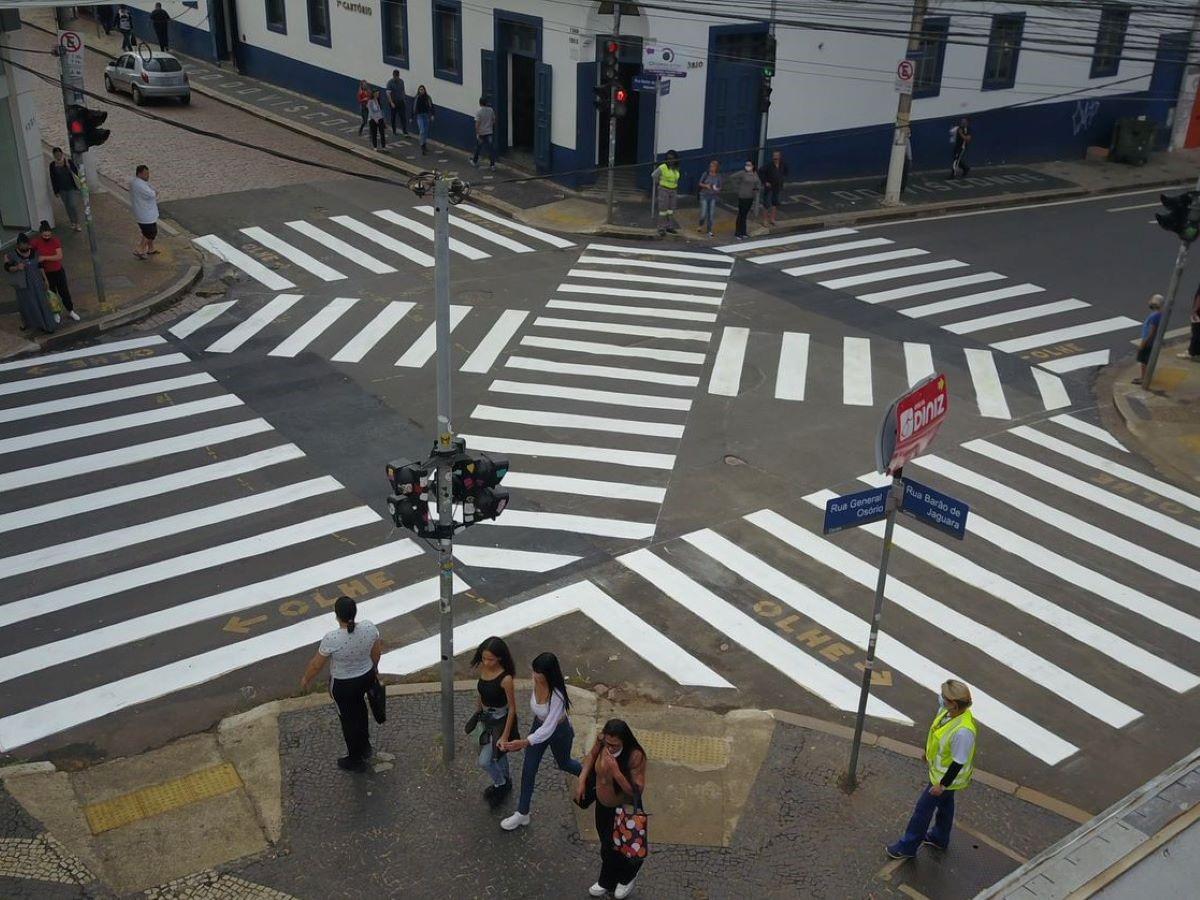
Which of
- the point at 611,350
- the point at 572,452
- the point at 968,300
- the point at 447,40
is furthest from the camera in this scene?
the point at 447,40

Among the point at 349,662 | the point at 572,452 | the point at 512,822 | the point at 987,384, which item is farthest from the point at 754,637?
the point at 987,384

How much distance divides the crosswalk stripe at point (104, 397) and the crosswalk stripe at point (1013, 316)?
42.6ft

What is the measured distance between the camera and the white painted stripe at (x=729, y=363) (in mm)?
18406

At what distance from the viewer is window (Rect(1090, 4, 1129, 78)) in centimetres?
3561

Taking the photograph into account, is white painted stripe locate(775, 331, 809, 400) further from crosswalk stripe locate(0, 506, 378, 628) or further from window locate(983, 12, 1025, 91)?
window locate(983, 12, 1025, 91)

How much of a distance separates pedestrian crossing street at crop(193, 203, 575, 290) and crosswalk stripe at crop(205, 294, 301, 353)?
0.79 meters

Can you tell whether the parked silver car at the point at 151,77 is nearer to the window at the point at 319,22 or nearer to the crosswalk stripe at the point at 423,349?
the window at the point at 319,22

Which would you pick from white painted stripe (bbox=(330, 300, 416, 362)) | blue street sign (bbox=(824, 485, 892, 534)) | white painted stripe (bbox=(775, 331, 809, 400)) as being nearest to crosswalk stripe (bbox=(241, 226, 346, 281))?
white painted stripe (bbox=(330, 300, 416, 362))

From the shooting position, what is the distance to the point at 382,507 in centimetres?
1450

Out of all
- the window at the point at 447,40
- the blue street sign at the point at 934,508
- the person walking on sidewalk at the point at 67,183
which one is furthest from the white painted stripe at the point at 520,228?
the blue street sign at the point at 934,508

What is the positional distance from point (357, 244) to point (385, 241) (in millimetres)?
599

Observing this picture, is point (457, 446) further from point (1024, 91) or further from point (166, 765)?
point (1024, 91)

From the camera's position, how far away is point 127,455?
1553 centimetres

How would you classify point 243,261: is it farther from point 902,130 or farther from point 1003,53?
point 1003,53
